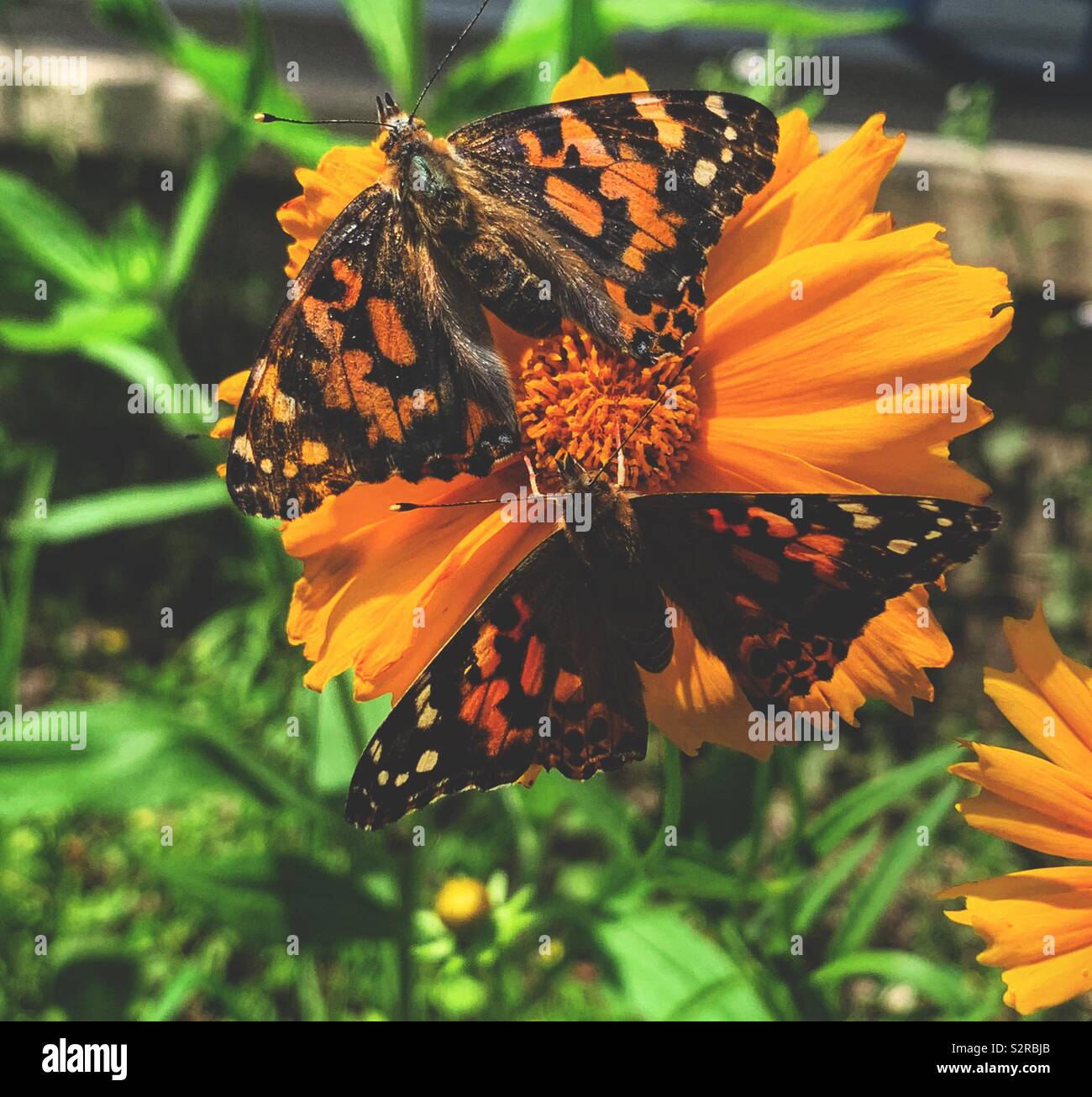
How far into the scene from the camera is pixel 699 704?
3.47 feet

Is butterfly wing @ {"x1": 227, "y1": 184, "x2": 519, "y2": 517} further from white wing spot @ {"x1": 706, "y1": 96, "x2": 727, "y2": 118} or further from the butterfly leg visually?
white wing spot @ {"x1": 706, "y1": 96, "x2": 727, "y2": 118}

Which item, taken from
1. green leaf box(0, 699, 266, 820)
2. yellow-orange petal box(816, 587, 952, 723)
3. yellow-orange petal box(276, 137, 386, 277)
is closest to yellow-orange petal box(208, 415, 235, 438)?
yellow-orange petal box(276, 137, 386, 277)

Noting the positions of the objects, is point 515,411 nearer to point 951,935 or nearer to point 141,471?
point 951,935

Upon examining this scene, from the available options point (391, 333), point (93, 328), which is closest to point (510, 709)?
point (391, 333)

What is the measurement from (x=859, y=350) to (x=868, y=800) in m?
0.54

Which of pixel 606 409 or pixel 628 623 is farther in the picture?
pixel 606 409

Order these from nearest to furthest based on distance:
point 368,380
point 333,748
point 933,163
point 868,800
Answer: point 368,380
point 868,800
point 333,748
point 933,163

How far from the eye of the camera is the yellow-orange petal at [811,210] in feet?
3.56

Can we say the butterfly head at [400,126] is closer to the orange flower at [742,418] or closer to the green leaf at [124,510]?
the orange flower at [742,418]

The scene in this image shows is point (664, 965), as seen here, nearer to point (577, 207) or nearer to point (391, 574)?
point (391, 574)

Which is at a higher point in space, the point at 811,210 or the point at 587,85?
the point at 587,85

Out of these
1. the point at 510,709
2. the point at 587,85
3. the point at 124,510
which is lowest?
the point at 510,709

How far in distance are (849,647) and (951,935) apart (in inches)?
50.4

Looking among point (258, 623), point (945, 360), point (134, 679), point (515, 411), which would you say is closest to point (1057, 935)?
point (945, 360)
